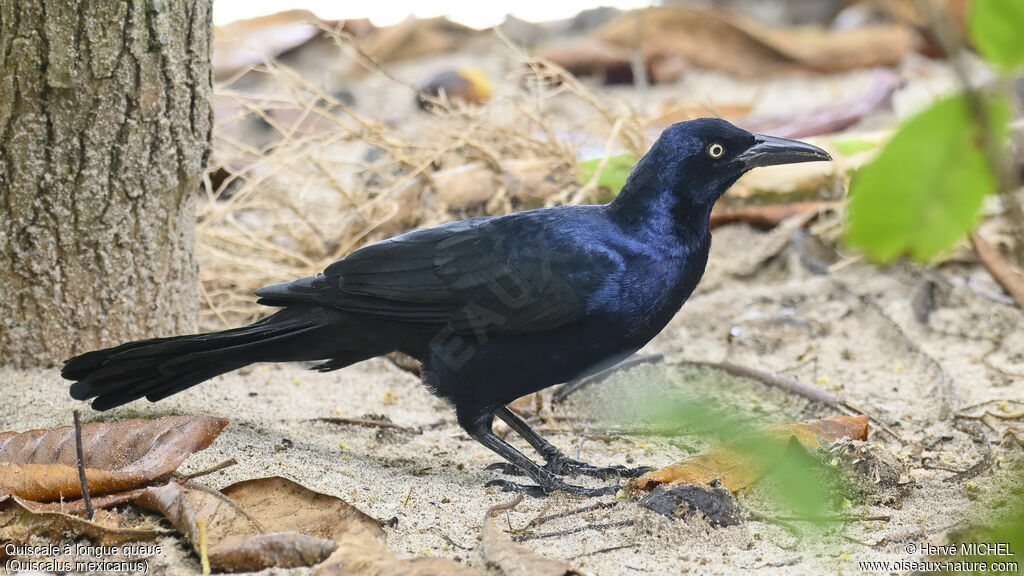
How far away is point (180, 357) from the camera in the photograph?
8.75ft

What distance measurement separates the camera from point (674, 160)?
109 inches

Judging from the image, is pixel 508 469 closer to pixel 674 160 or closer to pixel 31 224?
pixel 674 160

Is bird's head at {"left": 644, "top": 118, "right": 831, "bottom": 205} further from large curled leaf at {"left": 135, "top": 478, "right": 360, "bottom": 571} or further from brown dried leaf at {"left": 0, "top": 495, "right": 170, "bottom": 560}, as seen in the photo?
brown dried leaf at {"left": 0, "top": 495, "right": 170, "bottom": 560}

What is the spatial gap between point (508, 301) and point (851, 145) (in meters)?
2.48

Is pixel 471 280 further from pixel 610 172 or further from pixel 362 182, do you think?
pixel 362 182

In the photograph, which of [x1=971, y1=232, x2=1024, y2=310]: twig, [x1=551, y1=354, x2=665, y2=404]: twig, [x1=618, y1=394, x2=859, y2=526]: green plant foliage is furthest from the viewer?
[x1=971, y1=232, x2=1024, y2=310]: twig

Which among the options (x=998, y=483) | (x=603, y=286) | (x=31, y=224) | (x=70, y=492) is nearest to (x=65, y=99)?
(x=31, y=224)

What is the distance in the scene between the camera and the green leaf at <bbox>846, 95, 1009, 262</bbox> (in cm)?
61

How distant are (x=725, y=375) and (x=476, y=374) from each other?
112 cm

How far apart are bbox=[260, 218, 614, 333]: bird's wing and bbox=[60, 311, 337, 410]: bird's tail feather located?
0.50ft

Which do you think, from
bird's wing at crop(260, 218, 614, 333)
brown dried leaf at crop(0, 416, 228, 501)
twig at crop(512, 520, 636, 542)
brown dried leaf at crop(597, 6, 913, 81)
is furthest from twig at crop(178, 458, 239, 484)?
brown dried leaf at crop(597, 6, 913, 81)

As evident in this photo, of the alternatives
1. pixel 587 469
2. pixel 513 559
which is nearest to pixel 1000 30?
pixel 513 559

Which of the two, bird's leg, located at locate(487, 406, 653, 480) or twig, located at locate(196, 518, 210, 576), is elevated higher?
twig, located at locate(196, 518, 210, 576)

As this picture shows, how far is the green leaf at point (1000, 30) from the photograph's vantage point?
0.60m
